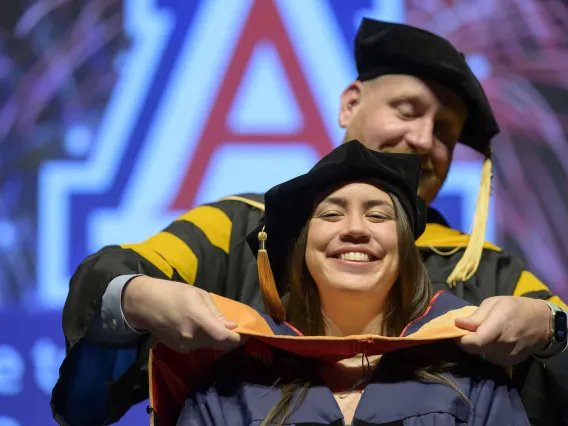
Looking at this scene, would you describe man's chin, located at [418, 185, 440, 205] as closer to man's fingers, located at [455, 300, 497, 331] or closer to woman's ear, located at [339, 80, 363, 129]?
woman's ear, located at [339, 80, 363, 129]

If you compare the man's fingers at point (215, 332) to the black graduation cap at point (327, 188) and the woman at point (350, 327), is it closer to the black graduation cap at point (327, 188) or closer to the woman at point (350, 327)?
the woman at point (350, 327)

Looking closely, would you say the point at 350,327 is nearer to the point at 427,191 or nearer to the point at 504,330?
the point at 504,330

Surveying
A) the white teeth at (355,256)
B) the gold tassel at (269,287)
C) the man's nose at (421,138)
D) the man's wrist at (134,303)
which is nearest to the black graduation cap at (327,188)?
the gold tassel at (269,287)

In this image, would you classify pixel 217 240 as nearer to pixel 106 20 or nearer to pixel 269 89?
pixel 269 89

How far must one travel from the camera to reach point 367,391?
5.94 feet

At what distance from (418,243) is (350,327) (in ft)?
1.79

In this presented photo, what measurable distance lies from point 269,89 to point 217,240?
33.2 inches

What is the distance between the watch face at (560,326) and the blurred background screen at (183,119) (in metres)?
1.14

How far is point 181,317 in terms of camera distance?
180 cm

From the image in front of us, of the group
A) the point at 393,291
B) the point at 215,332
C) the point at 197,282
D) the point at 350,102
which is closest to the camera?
the point at 215,332

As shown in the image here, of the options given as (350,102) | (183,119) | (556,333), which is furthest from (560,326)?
(183,119)

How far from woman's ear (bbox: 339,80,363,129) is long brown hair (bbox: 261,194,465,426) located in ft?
2.22

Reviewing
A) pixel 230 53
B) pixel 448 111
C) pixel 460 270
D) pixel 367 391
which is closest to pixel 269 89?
pixel 230 53

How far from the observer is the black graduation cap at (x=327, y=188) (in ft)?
6.45
